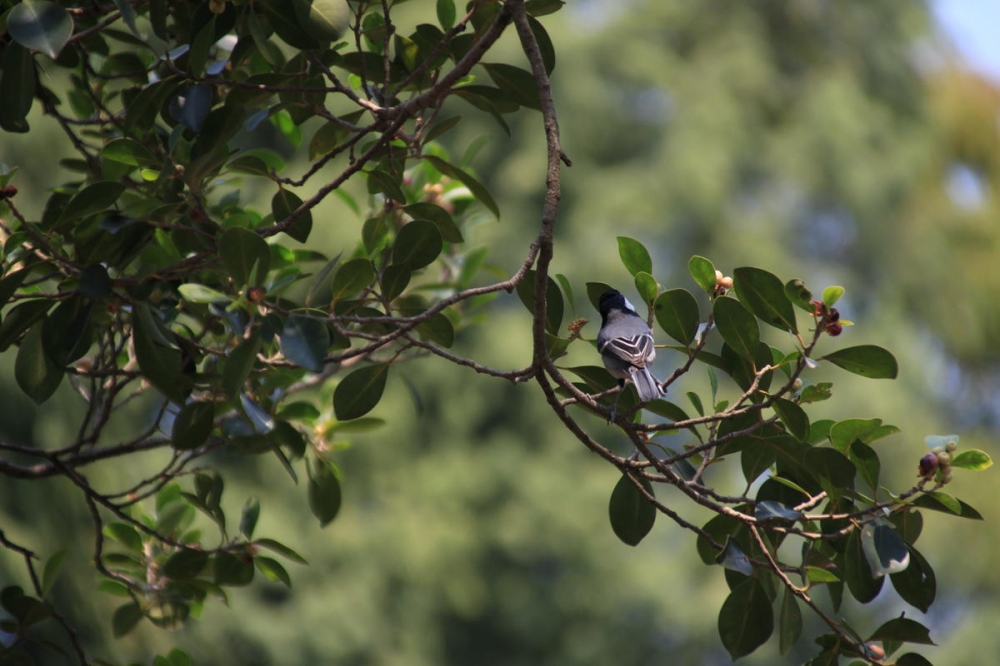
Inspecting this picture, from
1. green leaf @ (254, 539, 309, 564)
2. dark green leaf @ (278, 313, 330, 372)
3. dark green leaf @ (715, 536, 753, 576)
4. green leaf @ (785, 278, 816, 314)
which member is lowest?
green leaf @ (254, 539, 309, 564)

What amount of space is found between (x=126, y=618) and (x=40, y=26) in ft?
4.92

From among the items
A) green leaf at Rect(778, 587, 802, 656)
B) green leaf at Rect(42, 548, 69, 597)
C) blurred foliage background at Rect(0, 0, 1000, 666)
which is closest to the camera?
green leaf at Rect(778, 587, 802, 656)

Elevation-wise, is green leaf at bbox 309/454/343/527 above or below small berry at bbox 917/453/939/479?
below

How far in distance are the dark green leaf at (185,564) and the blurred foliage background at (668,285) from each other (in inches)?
278

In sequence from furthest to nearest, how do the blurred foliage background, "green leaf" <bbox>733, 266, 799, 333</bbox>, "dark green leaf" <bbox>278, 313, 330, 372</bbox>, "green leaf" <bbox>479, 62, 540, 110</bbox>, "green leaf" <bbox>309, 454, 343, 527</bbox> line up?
the blurred foliage background → "green leaf" <bbox>309, 454, 343, 527</bbox> → "green leaf" <bbox>479, 62, 540, 110</bbox> → "green leaf" <bbox>733, 266, 799, 333</bbox> → "dark green leaf" <bbox>278, 313, 330, 372</bbox>

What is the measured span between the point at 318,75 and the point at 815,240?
11215mm

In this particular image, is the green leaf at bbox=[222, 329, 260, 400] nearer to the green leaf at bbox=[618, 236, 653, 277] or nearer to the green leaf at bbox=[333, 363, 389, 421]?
the green leaf at bbox=[333, 363, 389, 421]

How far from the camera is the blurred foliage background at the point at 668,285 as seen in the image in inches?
408

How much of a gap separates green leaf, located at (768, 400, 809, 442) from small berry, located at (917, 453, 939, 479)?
0.70 feet

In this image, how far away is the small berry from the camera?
1.80m

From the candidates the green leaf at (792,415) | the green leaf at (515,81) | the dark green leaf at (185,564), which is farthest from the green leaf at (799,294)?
the dark green leaf at (185,564)

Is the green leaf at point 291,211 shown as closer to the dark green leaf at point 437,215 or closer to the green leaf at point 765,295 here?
the dark green leaf at point 437,215

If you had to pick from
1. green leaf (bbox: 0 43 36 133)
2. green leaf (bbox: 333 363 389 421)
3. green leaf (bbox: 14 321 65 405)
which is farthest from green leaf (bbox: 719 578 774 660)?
green leaf (bbox: 0 43 36 133)

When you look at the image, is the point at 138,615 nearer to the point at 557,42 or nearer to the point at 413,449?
the point at 413,449
